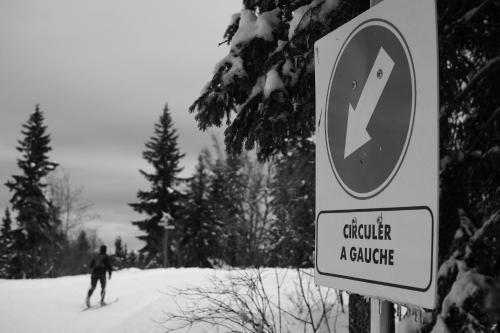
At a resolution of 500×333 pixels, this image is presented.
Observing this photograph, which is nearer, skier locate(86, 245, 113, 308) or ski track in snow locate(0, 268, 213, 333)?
ski track in snow locate(0, 268, 213, 333)

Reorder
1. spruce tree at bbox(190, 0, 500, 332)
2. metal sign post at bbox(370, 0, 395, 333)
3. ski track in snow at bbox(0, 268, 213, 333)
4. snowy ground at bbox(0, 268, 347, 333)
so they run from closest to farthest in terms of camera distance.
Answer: metal sign post at bbox(370, 0, 395, 333), spruce tree at bbox(190, 0, 500, 332), snowy ground at bbox(0, 268, 347, 333), ski track in snow at bbox(0, 268, 213, 333)

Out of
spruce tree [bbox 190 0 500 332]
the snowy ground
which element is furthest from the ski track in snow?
spruce tree [bbox 190 0 500 332]

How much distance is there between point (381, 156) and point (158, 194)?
36788 mm

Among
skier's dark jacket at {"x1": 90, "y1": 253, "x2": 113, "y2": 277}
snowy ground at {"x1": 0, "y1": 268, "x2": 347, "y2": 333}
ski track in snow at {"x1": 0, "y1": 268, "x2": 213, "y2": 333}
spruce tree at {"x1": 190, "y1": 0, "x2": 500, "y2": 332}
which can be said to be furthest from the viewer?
skier's dark jacket at {"x1": 90, "y1": 253, "x2": 113, "y2": 277}

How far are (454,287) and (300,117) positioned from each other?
7.67ft

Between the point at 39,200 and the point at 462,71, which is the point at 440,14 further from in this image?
the point at 39,200

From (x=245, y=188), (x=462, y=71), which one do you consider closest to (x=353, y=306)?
(x=462, y=71)

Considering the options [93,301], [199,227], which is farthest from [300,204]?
[199,227]

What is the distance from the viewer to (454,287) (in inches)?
139

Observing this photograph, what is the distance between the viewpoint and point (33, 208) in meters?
35.2

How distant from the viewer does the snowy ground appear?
1030 cm

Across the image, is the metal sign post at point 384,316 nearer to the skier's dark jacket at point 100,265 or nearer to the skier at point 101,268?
the skier at point 101,268

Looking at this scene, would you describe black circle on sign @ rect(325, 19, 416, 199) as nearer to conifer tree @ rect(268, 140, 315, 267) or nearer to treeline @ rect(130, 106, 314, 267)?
conifer tree @ rect(268, 140, 315, 267)

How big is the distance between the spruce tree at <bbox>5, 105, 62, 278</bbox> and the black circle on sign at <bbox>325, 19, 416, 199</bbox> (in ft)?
122
